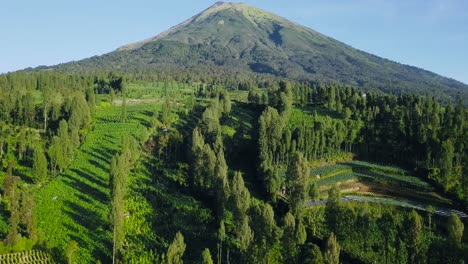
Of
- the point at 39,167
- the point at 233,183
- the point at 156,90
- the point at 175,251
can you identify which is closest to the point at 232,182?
the point at 233,183

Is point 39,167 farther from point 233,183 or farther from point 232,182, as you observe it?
point 233,183

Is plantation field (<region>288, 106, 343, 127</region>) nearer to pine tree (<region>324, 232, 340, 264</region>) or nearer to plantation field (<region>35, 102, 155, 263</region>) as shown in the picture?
plantation field (<region>35, 102, 155, 263</region>)

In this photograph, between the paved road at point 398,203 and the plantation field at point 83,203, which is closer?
the plantation field at point 83,203

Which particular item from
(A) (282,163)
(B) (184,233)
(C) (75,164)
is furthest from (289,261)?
(C) (75,164)

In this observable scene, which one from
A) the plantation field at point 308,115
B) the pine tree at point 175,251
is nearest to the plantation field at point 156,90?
the plantation field at point 308,115

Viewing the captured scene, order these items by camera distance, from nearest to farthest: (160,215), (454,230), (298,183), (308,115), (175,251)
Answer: (175,251) < (454,230) < (298,183) < (160,215) < (308,115)

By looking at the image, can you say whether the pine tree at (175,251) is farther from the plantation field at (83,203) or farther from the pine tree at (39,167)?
the pine tree at (39,167)
